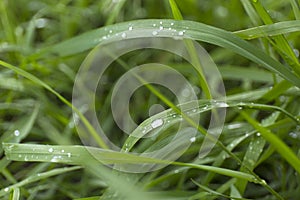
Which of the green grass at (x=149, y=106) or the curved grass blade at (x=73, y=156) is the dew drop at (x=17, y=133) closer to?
the green grass at (x=149, y=106)

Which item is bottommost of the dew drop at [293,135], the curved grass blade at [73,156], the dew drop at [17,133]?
the dew drop at [293,135]

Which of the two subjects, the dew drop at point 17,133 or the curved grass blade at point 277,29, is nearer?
the curved grass blade at point 277,29

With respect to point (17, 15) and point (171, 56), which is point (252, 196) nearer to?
point (171, 56)

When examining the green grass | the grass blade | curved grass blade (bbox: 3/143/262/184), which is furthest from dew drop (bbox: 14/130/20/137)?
the grass blade

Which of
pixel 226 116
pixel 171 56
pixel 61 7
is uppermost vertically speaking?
pixel 61 7

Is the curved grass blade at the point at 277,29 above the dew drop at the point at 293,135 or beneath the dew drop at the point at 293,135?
above

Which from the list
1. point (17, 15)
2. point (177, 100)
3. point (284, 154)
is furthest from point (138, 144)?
point (17, 15)

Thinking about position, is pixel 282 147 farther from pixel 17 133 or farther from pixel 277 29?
pixel 17 133

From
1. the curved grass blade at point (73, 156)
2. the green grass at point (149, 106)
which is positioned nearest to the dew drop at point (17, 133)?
the green grass at point (149, 106)

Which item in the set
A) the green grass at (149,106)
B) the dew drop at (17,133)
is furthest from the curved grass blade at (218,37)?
the dew drop at (17,133)
